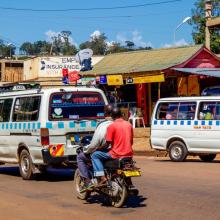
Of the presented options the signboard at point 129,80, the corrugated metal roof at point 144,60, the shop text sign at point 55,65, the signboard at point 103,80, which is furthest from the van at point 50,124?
the shop text sign at point 55,65

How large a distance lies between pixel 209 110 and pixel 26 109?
649cm

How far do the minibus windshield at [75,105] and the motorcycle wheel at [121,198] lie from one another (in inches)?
145

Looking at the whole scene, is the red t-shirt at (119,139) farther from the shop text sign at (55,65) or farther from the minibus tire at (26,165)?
the shop text sign at (55,65)

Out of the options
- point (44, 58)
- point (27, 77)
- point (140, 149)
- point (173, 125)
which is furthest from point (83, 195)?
point (27, 77)

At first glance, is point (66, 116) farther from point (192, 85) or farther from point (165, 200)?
point (192, 85)

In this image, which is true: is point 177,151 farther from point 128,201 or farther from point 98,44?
point 98,44

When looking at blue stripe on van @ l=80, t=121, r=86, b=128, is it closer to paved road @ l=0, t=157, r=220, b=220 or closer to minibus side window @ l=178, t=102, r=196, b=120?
paved road @ l=0, t=157, r=220, b=220

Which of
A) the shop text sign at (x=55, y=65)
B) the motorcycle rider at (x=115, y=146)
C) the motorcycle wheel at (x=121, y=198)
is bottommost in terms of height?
the motorcycle wheel at (x=121, y=198)

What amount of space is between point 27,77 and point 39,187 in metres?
36.3

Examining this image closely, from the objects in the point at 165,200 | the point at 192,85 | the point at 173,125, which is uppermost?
the point at 192,85

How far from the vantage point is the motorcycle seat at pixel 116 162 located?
29.8 feet

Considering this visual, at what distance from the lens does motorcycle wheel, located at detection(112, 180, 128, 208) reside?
912 cm

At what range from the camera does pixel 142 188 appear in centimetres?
1166

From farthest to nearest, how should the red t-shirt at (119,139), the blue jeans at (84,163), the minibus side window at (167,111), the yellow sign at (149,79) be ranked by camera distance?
the yellow sign at (149,79) → the minibus side window at (167,111) → the blue jeans at (84,163) → the red t-shirt at (119,139)
